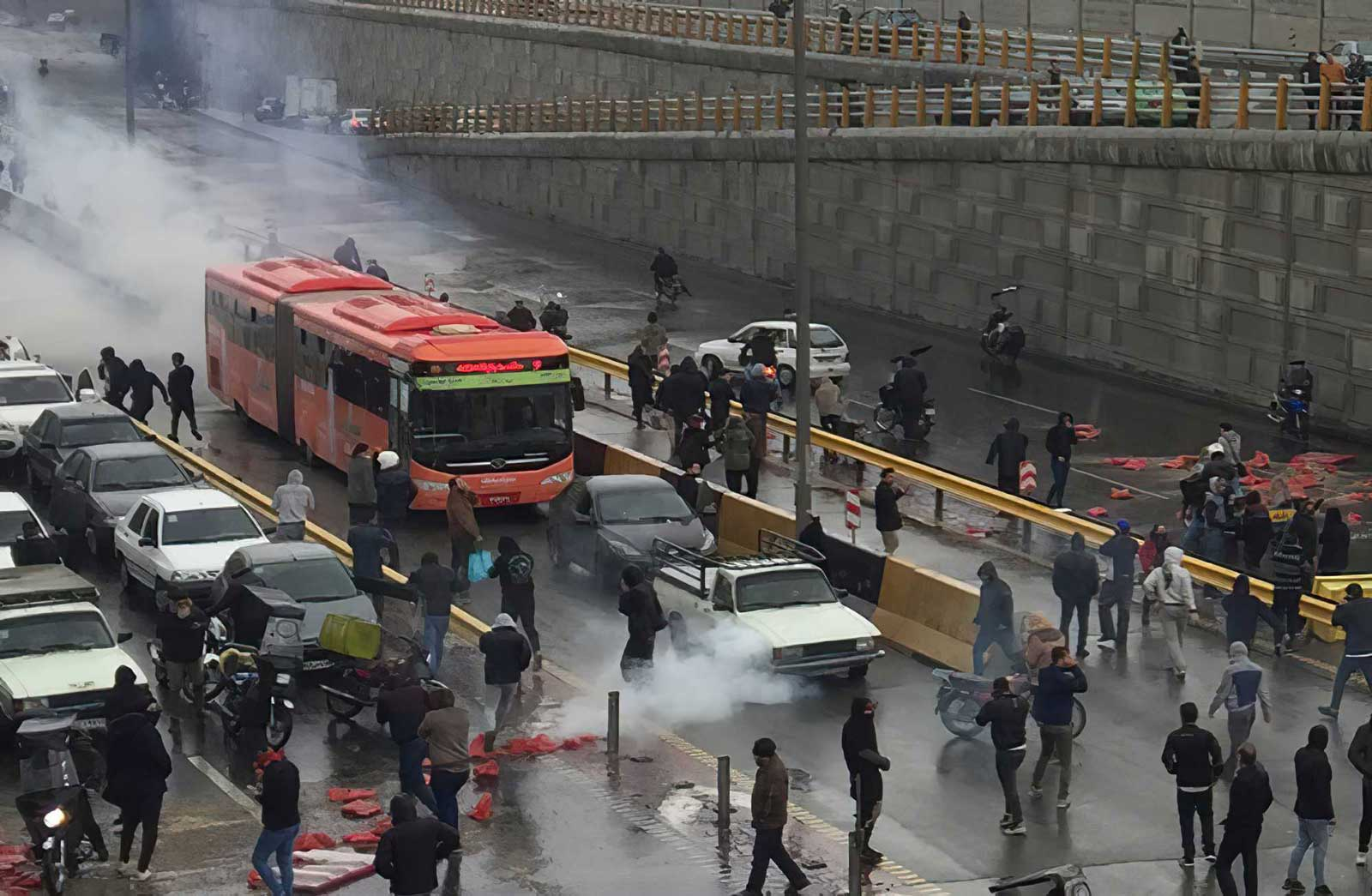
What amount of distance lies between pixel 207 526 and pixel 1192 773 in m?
12.2

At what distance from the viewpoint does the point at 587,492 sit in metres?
28.4

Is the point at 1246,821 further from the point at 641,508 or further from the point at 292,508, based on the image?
the point at 292,508

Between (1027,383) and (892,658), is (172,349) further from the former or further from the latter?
(892,658)

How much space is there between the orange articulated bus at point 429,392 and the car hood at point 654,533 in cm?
344

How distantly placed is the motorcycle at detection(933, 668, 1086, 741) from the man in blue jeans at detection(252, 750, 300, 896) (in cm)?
738

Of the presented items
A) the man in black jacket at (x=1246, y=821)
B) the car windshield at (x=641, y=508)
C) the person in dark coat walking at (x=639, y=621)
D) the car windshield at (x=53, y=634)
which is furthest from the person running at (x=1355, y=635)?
the car windshield at (x=53, y=634)

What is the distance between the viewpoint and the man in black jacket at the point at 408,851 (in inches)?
616

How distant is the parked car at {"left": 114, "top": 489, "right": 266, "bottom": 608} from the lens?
25.6m

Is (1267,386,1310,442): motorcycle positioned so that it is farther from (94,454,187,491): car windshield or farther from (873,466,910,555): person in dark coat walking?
(94,454,187,491): car windshield

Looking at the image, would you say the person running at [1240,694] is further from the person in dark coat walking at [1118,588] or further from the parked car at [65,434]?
the parked car at [65,434]

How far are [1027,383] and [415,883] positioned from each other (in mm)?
27899

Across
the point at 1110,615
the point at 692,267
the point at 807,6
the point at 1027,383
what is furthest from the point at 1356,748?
the point at 807,6

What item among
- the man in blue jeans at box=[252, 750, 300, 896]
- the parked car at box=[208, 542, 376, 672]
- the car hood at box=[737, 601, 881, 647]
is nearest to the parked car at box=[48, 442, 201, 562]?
the parked car at box=[208, 542, 376, 672]

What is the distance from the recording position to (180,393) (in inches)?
1406
